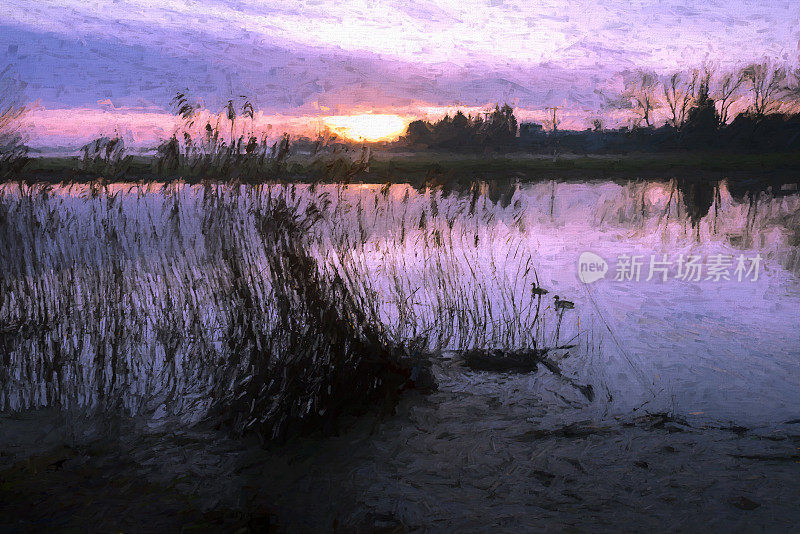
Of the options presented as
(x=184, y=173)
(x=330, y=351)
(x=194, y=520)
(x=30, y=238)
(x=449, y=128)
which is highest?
(x=449, y=128)

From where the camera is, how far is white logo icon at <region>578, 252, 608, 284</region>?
6601mm

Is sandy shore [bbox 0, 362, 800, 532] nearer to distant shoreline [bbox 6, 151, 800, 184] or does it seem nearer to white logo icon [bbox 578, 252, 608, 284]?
distant shoreline [bbox 6, 151, 800, 184]

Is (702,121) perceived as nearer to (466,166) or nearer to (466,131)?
(466,131)

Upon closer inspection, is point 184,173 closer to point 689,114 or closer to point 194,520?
point 194,520

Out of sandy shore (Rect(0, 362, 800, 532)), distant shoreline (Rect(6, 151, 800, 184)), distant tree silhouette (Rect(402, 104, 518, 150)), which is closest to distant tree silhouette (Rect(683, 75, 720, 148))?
distant shoreline (Rect(6, 151, 800, 184))

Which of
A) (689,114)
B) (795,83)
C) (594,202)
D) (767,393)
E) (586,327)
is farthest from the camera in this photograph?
(594,202)

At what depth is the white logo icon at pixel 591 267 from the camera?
21.7 feet

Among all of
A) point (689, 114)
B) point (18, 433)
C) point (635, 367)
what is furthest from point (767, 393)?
point (689, 114)

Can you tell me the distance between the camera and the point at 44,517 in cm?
209

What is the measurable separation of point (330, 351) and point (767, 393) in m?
2.63

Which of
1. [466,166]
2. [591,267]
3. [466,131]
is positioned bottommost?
[591,267]

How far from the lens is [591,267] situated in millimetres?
7164

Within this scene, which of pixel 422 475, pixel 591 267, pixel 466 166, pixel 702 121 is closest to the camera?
pixel 422 475

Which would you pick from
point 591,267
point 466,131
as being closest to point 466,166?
point 466,131
